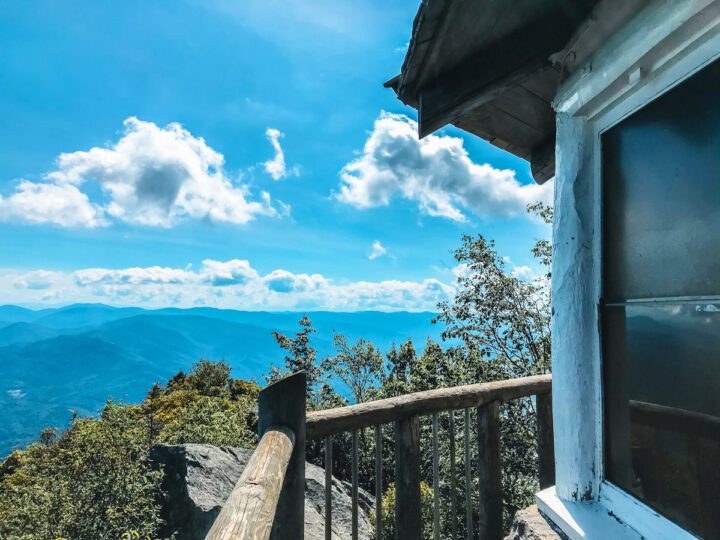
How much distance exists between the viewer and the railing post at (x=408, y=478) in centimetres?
193

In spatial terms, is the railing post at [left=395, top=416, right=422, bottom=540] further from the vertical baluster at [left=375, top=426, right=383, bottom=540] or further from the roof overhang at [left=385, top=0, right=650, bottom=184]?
the roof overhang at [left=385, top=0, right=650, bottom=184]

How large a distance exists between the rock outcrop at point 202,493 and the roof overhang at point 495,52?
530 cm

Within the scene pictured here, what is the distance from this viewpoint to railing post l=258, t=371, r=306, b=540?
1.49 meters

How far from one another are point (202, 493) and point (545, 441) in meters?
5.51

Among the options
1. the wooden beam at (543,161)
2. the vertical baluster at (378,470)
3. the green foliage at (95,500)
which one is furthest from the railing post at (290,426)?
the green foliage at (95,500)

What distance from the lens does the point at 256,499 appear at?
35.7 inches

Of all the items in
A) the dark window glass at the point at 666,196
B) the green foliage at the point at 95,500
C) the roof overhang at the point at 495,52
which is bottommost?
the green foliage at the point at 95,500

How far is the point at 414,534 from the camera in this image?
1928 mm

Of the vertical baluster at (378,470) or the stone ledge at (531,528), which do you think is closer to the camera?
the vertical baluster at (378,470)

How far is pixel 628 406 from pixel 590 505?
43 centimetres

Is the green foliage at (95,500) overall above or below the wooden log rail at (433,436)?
below

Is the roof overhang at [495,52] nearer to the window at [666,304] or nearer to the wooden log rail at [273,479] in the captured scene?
the window at [666,304]

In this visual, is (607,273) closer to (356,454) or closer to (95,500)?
(356,454)

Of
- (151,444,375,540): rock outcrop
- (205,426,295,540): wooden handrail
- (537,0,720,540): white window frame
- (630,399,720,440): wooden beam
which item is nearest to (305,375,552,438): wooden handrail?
(205,426,295,540): wooden handrail
